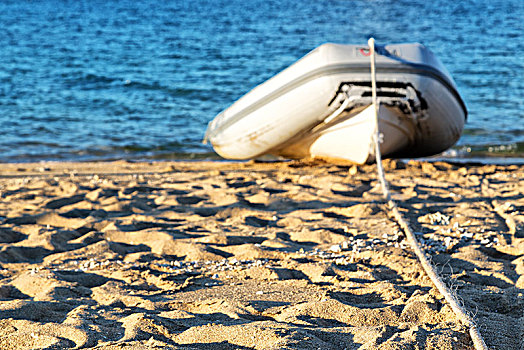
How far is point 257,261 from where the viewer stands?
9.91 ft

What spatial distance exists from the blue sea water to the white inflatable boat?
5.11 ft

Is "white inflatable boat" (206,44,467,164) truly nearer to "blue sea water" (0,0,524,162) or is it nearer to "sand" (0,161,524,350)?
"sand" (0,161,524,350)

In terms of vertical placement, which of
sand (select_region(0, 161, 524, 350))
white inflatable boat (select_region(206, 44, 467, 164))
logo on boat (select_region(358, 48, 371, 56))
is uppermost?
logo on boat (select_region(358, 48, 371, 56))

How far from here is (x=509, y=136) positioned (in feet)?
24.2

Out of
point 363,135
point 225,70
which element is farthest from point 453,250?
point 225,70

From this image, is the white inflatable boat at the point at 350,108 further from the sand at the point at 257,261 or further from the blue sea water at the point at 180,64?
the blue sea water at the point at 180,64

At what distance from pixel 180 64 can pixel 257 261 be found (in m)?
9.98

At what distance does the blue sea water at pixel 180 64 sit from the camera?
755 centimetres

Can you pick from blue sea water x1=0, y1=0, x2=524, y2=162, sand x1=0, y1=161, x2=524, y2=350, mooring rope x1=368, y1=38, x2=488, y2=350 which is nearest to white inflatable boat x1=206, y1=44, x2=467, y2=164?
sand x1=0, y1=161, x2=524, y2=350

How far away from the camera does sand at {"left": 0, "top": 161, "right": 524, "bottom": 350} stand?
7.00 ft

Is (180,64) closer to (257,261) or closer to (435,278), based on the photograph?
(257,261)

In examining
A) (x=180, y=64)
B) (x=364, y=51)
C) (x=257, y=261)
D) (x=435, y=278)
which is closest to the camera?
(x=435, y=278)

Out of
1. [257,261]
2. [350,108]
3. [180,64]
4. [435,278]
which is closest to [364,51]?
[350,108]

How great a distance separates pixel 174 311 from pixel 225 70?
9.81m
